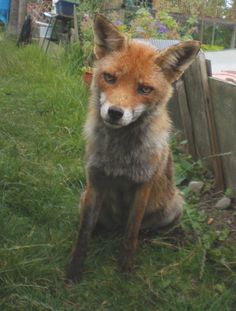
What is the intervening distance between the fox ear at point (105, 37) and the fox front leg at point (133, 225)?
865 mm

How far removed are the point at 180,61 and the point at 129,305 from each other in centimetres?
147

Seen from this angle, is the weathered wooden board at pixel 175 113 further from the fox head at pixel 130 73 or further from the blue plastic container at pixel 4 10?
the blue plastic container at pixel 4 10

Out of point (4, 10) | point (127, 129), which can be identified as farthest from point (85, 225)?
point (4, 10)

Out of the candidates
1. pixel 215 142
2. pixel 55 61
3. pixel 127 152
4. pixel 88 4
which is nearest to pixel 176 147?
pixel 215 142

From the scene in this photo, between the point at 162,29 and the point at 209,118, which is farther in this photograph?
the point at 162,29

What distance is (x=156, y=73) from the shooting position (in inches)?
107

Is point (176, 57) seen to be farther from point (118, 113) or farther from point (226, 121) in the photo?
point (226, 121)

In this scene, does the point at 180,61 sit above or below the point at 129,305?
above

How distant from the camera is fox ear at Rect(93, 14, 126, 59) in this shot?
2793 millimetres

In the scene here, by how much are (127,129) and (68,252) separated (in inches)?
35.1

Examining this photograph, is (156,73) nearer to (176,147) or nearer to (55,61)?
(176,147)

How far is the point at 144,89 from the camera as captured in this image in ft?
8.60

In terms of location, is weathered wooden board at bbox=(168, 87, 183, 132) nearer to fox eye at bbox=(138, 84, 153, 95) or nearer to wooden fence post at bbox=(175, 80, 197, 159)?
wooden fence post at bbox=(175, 80, 197, 159)

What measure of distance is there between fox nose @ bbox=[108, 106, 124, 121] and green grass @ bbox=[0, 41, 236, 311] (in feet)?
3.05
